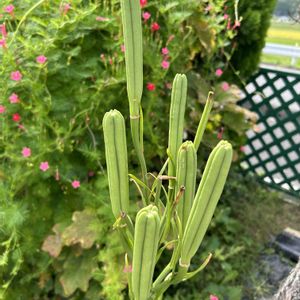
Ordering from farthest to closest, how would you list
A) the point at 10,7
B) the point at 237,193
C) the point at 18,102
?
the point at 237,193 < the point at 18,102 < the point at 10,7

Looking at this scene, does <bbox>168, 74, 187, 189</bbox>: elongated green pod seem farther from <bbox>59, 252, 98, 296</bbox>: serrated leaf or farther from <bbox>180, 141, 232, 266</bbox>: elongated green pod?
<bbox>59, 252, 98, 296</bbox>: serrated leaf

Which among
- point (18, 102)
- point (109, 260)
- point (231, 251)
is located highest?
point (18, 102)

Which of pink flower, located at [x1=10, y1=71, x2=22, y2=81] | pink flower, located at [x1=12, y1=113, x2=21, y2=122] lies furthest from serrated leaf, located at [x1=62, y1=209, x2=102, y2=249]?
pink flower, located at [x1=10, y1=71, x2=22, y2=81]

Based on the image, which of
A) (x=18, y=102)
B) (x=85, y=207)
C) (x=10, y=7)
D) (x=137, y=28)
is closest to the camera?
(x=137, y=28)

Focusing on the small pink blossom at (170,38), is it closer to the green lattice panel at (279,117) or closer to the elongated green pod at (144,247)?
the green lattice panel at (279,117)

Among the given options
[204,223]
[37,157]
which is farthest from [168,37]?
[204,223]

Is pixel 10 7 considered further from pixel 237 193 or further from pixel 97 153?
pixel 237 193

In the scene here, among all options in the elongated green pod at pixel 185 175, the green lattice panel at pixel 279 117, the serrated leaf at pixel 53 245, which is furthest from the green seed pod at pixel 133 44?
the green lattice panel at pixel 279 117
